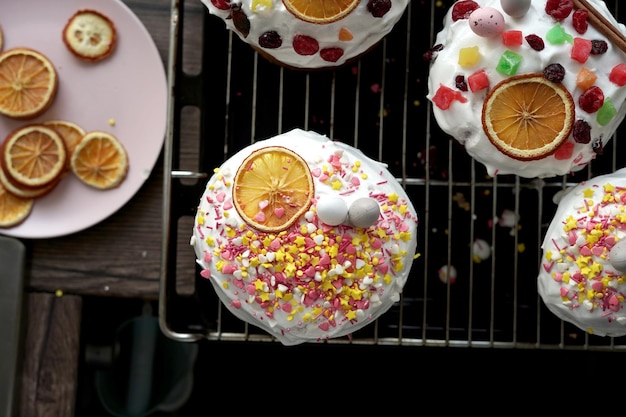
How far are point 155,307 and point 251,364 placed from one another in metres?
0.31

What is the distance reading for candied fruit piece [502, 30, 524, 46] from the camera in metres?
Answer: 1.43

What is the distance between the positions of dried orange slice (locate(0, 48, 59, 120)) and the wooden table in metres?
0.28

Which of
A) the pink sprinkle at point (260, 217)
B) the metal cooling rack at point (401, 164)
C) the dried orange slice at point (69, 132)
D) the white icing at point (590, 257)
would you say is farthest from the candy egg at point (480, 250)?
the dried orange slice at point (69, 132)

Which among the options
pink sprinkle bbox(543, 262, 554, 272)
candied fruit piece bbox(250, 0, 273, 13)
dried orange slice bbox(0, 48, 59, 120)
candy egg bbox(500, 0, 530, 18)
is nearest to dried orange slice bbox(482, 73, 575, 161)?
candy egg bbox(500, 0, 530, 18)

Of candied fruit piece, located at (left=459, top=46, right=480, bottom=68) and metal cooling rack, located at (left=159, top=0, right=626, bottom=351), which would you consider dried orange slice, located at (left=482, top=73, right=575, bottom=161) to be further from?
metal cooling rack, located at (left=159, top=0, right=626, bottom=351)

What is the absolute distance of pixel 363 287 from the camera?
1460mm

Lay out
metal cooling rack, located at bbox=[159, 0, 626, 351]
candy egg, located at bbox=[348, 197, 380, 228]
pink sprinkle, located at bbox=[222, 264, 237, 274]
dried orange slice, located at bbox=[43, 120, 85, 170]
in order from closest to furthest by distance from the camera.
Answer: candy egg, located at bbox=[348, 197, 380, 228] → pink sprinkle, located at bbox=[222, 264, 237, 274] → metal cooling rack, located at bbox=[159, 0, 626, 351] → dried orange slice, located at bbox=[43, 120, 85, 170]

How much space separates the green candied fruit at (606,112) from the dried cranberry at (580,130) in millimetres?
40

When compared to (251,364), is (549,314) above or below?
above

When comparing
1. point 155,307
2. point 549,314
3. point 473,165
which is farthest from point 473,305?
point 155,307

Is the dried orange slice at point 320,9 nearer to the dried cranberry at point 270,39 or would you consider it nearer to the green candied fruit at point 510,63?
the dried cranberry at point 270,39

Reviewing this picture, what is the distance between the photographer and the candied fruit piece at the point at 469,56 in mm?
1454

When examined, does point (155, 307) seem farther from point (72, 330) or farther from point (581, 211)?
point (581, 211)

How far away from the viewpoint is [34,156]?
5.86 ft
